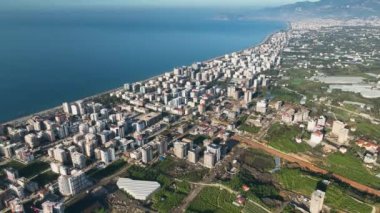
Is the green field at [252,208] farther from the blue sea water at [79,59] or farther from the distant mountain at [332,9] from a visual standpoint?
the distant mountain at [332,9]

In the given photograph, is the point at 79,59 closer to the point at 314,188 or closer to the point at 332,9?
the point at 314,188

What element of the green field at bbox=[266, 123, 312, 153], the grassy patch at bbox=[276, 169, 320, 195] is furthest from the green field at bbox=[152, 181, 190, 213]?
the green field at bbox=[266, 123, 312, 153]

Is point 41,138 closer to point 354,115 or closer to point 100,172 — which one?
point 100,172

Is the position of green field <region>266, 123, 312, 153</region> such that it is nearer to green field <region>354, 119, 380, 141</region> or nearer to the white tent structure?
green field <region>354, 119, 380, 141</region>

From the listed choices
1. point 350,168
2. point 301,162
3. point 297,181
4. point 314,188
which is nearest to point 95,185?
point 297,181

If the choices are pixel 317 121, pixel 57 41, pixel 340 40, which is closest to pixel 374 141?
pixel 317 121
